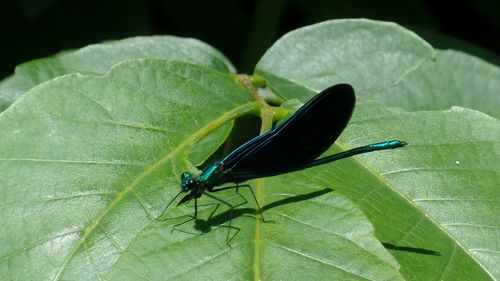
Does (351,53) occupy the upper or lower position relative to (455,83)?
upper

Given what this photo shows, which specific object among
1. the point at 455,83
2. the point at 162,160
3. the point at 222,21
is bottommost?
the point at 222,21

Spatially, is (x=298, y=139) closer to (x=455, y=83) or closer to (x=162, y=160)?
(x=162, y=160)

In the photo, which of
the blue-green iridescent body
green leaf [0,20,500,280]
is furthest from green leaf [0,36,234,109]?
the blue-green iridescent body

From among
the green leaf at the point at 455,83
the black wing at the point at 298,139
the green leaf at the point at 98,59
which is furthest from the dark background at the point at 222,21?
the black wing at the point at 298,139

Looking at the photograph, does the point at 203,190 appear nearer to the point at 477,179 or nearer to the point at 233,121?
the point at 233,121

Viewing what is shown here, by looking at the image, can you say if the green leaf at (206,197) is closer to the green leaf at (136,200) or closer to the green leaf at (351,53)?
the green leaf at (136,200)

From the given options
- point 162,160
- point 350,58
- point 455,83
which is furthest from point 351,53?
point 162,160
